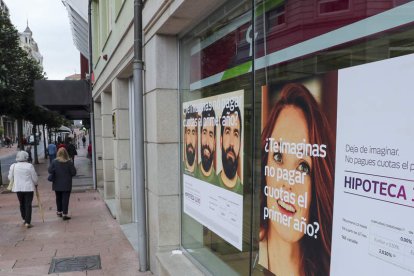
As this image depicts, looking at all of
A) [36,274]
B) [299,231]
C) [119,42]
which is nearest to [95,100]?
[119,42]

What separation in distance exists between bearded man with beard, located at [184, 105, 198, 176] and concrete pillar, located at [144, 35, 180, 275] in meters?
0.29

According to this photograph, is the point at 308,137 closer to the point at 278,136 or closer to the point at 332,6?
the point at 278,136

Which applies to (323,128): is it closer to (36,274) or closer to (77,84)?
(36,274)

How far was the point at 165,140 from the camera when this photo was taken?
4906 millimetres

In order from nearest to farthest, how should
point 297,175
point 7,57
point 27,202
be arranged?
point 297,175 < point 27,202 < point 7,57

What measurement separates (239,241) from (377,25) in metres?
2.19

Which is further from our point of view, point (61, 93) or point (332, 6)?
point (61, 93)

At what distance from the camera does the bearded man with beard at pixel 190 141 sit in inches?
173

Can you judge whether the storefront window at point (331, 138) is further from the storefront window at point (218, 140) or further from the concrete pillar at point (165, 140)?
the concrete pillar at point (165, 140)

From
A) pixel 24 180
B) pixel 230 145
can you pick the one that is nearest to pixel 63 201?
pixel 24 180

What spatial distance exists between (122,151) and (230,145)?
212 inches

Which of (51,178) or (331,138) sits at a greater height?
(331,138)

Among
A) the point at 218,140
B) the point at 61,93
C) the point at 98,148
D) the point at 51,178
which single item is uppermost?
the point at 61,93

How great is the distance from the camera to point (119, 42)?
24.3ft
